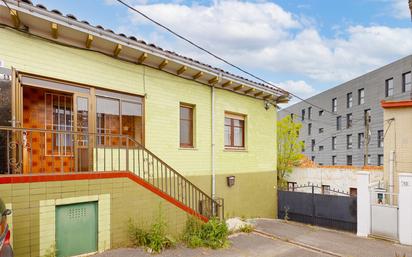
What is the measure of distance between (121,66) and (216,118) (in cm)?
421

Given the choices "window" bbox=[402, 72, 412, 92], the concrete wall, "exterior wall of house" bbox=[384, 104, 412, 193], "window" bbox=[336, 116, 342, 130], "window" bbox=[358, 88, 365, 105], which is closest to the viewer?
"exterior wall of house" bbox=[384, 104, 412, 193]

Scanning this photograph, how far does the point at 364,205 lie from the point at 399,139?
11.5ft

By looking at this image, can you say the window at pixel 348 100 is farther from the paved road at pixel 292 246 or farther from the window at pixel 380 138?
the paved road at pixel 292 246

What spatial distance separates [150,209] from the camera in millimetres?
7684

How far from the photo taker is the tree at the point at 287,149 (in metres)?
18.6

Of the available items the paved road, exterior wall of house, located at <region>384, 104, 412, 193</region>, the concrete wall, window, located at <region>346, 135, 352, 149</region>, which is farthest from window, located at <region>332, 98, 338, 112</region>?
the paved road

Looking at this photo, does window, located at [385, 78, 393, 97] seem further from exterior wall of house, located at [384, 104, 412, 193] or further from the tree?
exterior wall of house, located at [384, 104, 412, 193]

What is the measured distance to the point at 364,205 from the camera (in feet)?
35.9

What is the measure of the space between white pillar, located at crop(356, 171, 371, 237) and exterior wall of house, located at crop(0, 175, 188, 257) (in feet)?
22.7

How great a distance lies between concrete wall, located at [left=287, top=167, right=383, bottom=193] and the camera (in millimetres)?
15549

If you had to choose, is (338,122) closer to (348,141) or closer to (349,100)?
(348,141)

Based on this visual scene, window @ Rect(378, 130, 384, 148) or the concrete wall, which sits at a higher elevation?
window @ Rect(378, 130, 384, 148)

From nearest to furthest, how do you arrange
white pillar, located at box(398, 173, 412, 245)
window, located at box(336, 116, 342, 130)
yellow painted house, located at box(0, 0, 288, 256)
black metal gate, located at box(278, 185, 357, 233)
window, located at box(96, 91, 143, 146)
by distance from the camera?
yellow painted house, located at box(0, 0, 288, 256) → window, located at box(96, 91, 143, 146) → white pillar, located at box(398, 173, 412, 245) → black metal gate, located at box(278, 185, 357, 233) → window, located at box(336, 116, 342, 130)

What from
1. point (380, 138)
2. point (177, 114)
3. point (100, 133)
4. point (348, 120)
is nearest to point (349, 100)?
point (348, 120)
